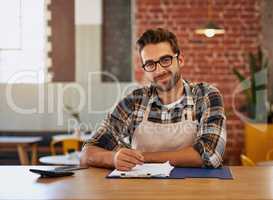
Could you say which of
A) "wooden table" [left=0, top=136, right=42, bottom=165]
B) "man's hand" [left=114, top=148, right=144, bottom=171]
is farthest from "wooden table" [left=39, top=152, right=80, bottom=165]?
"man's hand" [left=114, top=148, right=144, bottom=171]

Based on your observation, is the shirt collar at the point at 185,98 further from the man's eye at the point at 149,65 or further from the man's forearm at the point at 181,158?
the man's forearm at the point at 181,158

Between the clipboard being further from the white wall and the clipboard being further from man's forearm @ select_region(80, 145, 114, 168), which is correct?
the white wall

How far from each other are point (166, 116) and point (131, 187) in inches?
33.9

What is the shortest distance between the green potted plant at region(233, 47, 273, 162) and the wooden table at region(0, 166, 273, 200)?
13.2 feet

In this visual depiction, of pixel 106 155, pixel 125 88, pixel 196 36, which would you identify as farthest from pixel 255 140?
pixel 106 155

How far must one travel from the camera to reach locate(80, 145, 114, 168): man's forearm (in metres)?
2.12

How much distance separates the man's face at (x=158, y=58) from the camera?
2.32m

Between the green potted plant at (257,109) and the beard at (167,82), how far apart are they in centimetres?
365

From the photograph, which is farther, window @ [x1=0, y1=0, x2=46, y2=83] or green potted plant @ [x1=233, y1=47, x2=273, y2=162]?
window @ [x1=0, y1=0, x2=46, y2=83]

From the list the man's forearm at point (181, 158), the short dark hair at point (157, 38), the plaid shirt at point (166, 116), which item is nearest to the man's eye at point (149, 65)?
the short dark hair at point (157, 38)

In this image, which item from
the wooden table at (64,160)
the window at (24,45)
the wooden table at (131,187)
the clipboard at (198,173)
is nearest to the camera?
the wooden table at (131,187)

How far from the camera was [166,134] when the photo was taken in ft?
7.99

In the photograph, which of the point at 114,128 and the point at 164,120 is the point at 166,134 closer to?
the point at 164,120

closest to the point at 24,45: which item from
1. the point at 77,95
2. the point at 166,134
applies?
the point at 77,95
